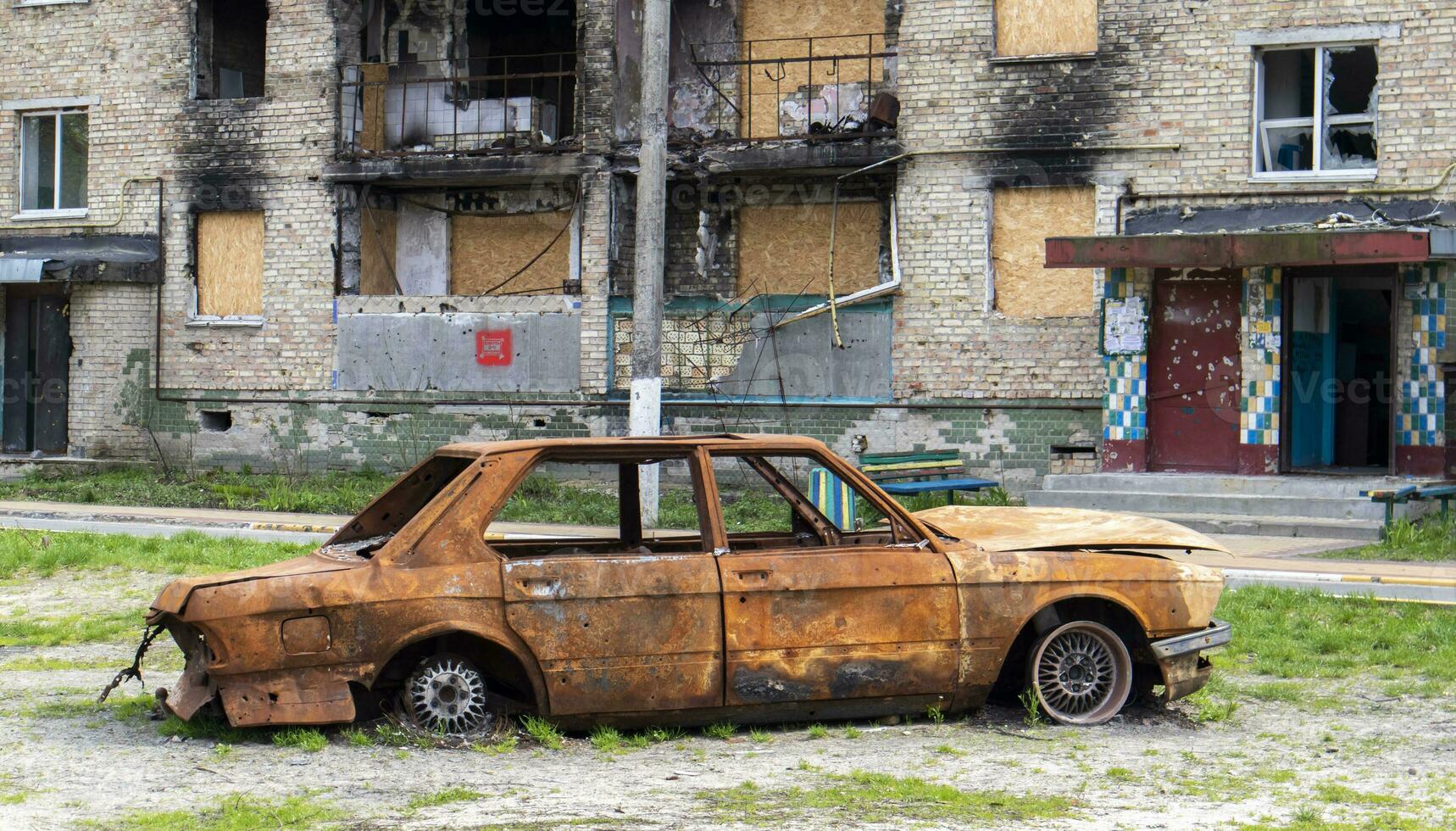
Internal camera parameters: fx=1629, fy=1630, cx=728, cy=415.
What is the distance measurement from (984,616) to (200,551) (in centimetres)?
836

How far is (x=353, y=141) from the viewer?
22438 millimetres

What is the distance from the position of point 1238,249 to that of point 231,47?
1498 cm

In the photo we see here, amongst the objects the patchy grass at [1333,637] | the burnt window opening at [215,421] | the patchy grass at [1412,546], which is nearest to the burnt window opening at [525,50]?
the burnt window opening at [215,421]

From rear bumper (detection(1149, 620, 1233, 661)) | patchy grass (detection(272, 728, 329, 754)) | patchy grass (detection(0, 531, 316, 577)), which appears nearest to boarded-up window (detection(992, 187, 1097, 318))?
patchy grass (detection(0, 531, 316, 577))

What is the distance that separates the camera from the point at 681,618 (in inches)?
279

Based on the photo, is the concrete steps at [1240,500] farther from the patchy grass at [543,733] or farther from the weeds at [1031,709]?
the patchy grass at [543,733]

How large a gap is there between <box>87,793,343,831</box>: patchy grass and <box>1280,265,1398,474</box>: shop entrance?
1431 centimetres

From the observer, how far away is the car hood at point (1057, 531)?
24.9 ft

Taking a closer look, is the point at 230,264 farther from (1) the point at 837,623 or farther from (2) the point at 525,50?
(1) the point at 837,623

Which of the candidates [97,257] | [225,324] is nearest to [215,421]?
[225,324]

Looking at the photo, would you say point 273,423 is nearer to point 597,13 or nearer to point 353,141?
point 353,141

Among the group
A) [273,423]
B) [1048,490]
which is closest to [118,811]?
[1048,490]

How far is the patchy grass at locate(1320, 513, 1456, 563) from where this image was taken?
13758mm

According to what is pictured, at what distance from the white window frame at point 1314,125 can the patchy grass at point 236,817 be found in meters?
15.0
